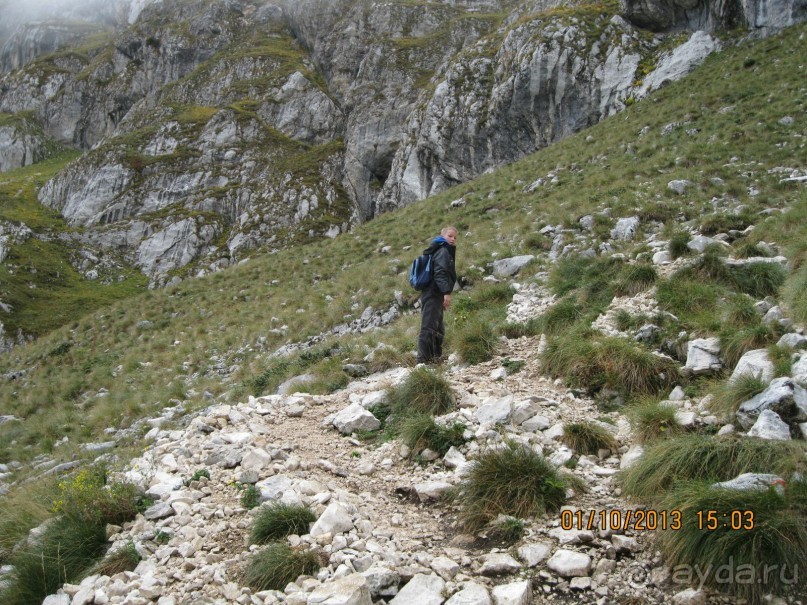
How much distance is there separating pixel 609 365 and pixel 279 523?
15.2 ft

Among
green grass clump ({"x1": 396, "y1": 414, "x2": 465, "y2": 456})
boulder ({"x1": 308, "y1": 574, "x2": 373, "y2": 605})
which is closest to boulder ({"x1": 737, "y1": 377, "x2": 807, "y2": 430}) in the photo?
green grass clump ({"x1": 396, "y1": 414, "x2": 465, "y2": 456})

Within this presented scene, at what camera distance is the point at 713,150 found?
1945 centimetres

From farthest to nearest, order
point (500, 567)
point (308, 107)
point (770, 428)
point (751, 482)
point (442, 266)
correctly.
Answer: point (308, 107) → point (442, 266) → point (770, 428) → point (500, 567) → point (751, 482)

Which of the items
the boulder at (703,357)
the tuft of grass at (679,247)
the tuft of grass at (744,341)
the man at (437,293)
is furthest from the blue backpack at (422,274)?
the tuft of grass at (679,247)

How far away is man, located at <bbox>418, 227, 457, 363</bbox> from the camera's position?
361 inches

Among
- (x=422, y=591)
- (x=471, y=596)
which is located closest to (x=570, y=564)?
(x=471, y=596)

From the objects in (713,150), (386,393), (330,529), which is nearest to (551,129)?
(713,150)

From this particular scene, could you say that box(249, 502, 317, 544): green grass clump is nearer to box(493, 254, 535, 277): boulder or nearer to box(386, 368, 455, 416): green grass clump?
box(386, 368, 455, 416): green grass clump

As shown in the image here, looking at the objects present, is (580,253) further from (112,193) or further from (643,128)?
(112,193)

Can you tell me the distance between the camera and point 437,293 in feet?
30.5

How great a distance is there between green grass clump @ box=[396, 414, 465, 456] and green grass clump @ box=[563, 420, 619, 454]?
1218 mm

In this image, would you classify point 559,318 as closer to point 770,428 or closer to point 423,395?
point 423,395

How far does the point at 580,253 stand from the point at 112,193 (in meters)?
70.9

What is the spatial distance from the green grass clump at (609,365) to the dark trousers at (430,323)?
224cm
